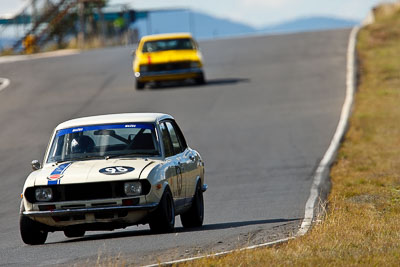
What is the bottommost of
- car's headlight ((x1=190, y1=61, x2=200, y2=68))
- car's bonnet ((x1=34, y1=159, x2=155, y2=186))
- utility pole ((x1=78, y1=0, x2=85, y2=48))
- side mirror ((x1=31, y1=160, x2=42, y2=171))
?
utility pole ((x1=78, y1=0, x2=85, y2=48))

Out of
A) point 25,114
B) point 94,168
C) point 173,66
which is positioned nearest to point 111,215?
point 94,168

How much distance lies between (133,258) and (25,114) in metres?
22.4

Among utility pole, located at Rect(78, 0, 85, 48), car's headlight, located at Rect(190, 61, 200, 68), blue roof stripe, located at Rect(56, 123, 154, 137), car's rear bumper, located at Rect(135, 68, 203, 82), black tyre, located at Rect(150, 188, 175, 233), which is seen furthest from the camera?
utility pole, located at Rect(78, 0, 85, 48)

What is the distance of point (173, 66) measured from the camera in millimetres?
33500

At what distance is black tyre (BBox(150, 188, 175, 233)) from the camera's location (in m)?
10.9

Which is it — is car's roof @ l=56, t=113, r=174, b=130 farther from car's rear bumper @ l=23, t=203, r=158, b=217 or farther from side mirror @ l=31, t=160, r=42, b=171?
car's rear bumper @ l=23, t=203, r=158, b=217

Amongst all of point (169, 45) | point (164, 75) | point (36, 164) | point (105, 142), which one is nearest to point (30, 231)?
point (36, 164)

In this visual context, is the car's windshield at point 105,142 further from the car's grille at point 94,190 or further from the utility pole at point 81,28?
the utility pole at point 81,28

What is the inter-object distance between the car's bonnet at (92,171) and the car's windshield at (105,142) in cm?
31

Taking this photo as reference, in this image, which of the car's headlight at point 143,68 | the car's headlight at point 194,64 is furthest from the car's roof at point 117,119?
the car's headlight at point 194,64

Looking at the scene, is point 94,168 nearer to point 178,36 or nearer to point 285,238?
point 285,238

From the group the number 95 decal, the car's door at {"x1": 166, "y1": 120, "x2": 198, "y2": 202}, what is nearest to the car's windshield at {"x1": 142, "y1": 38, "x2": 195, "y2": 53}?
the car's door at {"x1": 166, "y1": 120, "x2": 198, "y2": 202}

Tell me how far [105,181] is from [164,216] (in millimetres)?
731

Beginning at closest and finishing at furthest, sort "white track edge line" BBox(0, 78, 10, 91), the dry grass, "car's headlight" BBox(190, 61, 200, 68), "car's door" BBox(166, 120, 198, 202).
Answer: the dry grass < "car's door" BBox(166, 120, 198, 202) < "car's headlight" BBox(190, 61, 200, 68) < "white track edge line" BBox(0, 78, 10, 91)
